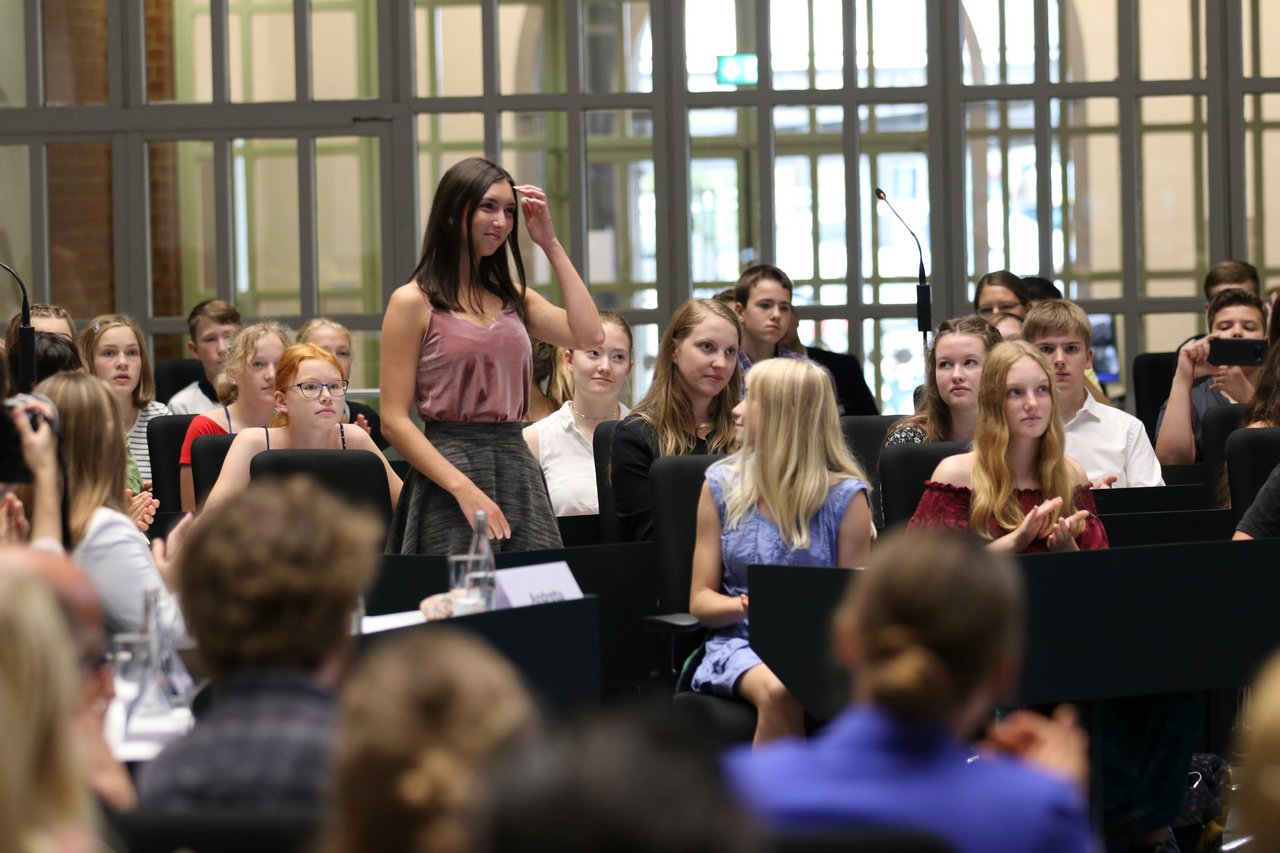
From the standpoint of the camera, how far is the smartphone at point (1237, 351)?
5.00 metres

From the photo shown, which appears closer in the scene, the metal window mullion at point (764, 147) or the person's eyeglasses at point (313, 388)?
the person's eyeglasses at point (313, 388)

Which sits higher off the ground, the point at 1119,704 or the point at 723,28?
the point at 723,28

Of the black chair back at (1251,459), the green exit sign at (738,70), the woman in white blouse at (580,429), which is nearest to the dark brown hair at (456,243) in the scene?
the woman in white blouse at (580,429)

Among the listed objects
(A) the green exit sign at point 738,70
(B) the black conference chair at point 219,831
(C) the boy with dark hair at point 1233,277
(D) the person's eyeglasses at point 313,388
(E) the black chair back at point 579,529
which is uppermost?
(A) the green exit sign at point 738,70

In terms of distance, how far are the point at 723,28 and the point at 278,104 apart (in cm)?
199

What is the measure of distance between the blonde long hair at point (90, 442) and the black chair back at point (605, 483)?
5.60 ft

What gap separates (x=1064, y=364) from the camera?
491cm

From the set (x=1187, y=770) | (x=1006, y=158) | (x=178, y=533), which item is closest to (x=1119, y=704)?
(x=1187, y=770)

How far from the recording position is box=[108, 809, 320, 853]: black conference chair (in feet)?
4.99

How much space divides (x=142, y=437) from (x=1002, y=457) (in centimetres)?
303

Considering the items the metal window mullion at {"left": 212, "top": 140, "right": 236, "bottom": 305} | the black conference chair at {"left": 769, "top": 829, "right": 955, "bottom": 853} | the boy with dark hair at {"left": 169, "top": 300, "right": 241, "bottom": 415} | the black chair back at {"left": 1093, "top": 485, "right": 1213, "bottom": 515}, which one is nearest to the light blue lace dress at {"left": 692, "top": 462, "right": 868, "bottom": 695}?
the black chair back at {"left": 1093, "top": 485, "right": 1213, "bottom": 515}

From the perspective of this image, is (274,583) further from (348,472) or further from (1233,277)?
(1233,277)

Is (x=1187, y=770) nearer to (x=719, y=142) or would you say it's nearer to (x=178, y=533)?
(x=178, y=533)

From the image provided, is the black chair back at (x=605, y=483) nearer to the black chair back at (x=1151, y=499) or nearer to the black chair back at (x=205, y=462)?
the black chair back at (x=205, y=462)
